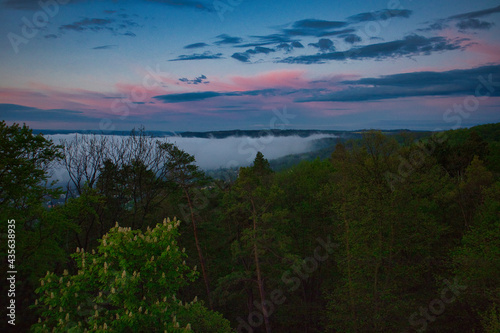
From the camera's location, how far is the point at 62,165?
75.3 feet

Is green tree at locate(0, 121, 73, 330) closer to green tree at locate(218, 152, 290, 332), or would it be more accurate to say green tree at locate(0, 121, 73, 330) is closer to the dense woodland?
the dense woodland

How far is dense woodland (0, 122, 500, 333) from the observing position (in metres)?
11.0

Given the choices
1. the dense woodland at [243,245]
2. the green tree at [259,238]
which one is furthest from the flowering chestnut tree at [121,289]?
the green tree at [259,238]

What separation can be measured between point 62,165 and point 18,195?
30.2 ft

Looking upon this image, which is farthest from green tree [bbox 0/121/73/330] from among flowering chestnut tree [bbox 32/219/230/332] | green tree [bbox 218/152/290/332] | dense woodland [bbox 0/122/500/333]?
green tree [bbox 218/152/290/332]

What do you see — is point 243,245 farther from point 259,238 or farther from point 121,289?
point 121,289

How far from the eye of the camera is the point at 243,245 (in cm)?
2536

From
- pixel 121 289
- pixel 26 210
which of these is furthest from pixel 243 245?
pixel 121 289

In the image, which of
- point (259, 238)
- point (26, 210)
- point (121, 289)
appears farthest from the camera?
point (259, 238)

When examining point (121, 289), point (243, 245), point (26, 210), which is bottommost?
point (243, 245)

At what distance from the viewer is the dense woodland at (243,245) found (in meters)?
11.0

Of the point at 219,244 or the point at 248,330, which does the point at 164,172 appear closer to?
the point at 219,244

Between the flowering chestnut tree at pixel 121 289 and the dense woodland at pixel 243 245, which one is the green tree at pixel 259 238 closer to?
the dense woodland at pixel 243 245

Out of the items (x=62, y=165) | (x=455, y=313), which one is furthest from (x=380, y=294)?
(x=62, y=165)
